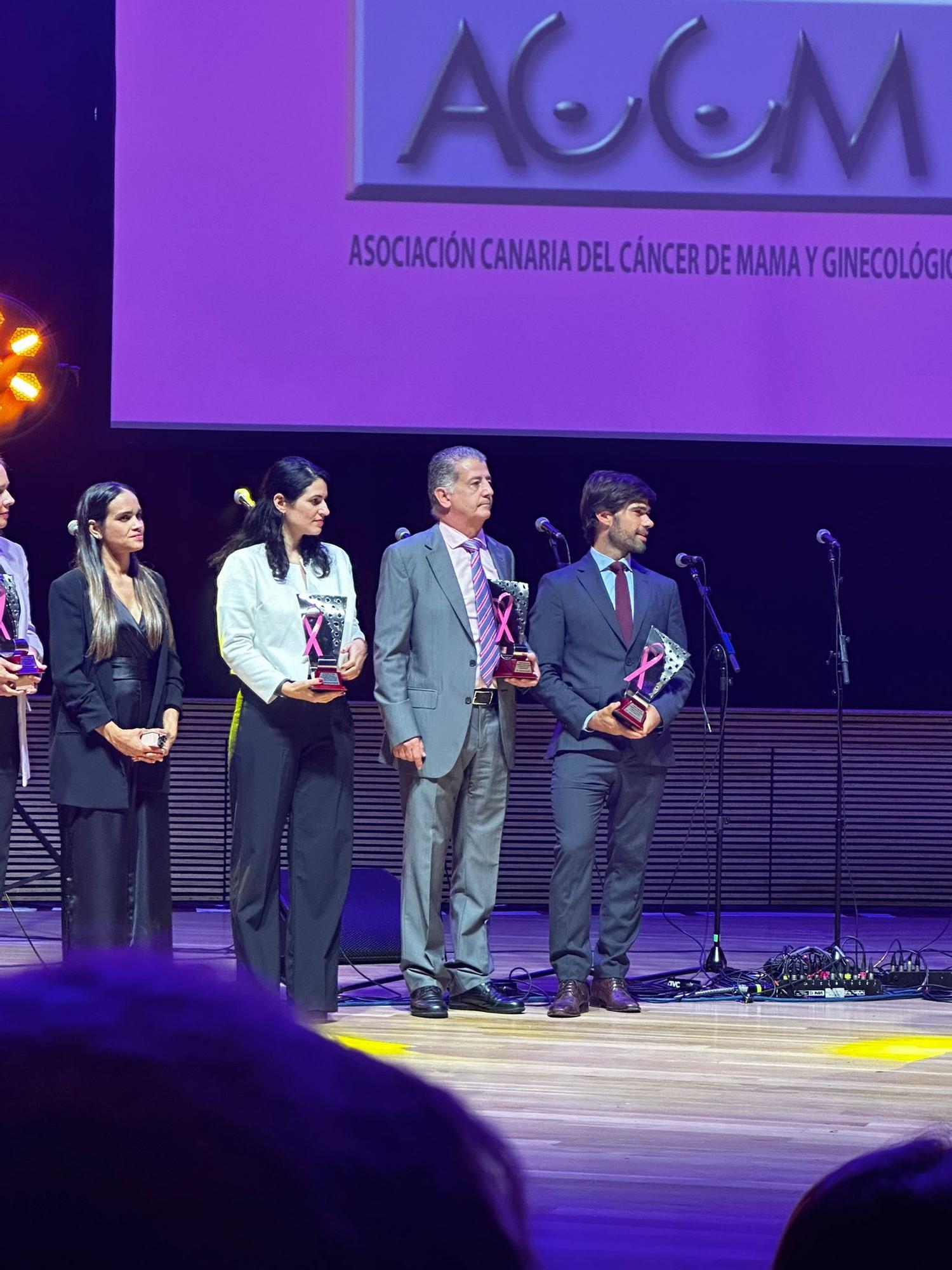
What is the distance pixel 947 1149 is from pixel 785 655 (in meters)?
7.28

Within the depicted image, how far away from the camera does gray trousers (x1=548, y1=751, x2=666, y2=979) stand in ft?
16.4

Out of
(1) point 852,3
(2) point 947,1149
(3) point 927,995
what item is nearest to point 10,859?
(3) point 927,995

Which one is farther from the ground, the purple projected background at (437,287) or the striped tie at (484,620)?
the purple projected background at (437,287)

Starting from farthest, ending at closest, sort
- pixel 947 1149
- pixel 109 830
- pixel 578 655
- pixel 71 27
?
pixel 71 27 → pixel 578 655 → pixel 109 830 → pixel 947 1149

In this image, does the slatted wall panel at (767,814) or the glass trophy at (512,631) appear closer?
the glass trophy at (512,631)

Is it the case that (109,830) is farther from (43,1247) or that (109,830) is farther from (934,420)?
(43,1247)

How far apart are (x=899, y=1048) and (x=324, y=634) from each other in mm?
1821

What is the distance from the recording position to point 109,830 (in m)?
4.48

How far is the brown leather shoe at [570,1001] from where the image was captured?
16.0 feet

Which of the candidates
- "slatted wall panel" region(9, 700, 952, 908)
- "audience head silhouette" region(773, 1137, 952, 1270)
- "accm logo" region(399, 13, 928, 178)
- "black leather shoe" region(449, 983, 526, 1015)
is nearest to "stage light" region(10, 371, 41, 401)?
"slatted wall panel" region(9, 700, 952, 908)

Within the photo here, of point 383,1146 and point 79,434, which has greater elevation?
point 79,434

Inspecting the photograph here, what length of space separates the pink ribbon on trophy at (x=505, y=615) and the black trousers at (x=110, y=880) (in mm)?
1111

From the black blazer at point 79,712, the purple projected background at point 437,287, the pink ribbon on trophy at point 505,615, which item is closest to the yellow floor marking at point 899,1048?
the pink ribbon on trophy at point 505,615

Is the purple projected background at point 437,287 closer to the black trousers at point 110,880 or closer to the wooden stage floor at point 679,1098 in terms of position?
the wooden stage floor at point 679,1098
